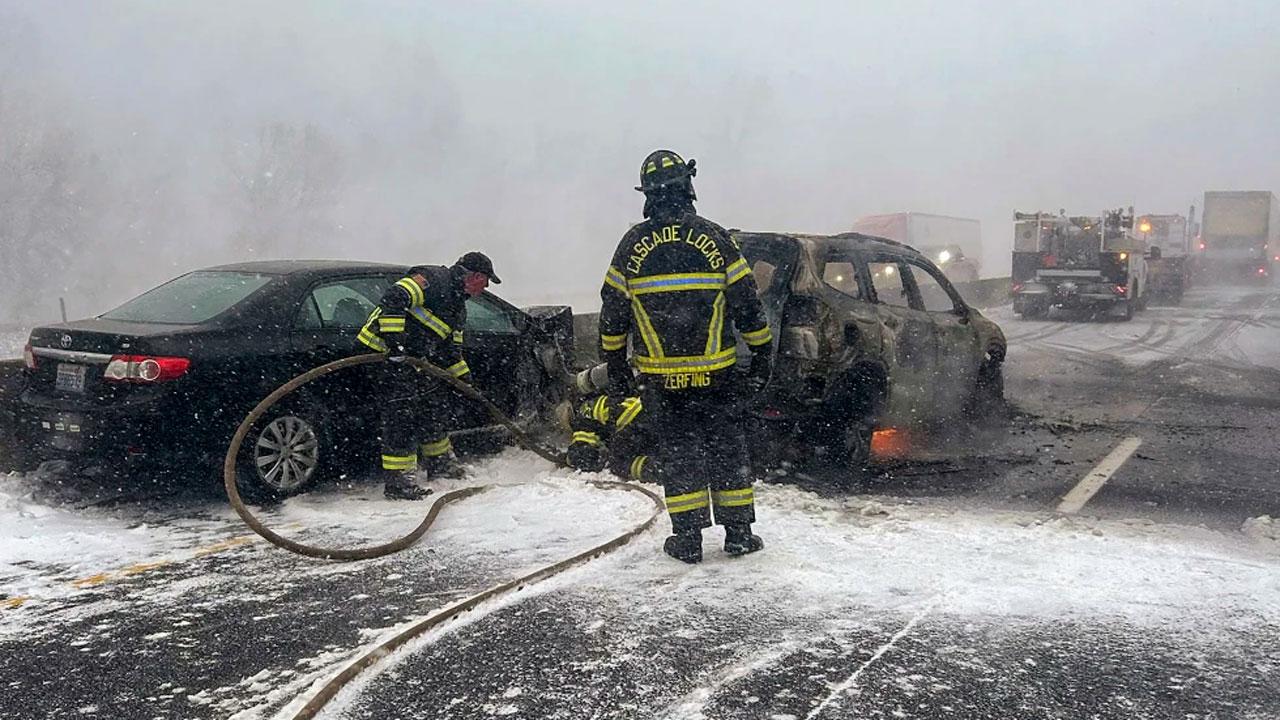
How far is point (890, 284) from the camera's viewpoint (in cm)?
715

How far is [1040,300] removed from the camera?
2062 cm

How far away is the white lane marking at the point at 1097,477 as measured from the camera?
18.2 feet

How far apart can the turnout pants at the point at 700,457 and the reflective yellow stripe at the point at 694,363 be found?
0.10m

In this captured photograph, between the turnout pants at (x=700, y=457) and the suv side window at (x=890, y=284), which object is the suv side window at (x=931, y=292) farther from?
the turnout pants at (x=700, y=457)

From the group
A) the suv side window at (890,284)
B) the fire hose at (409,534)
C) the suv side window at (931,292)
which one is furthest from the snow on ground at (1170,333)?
the fire hose at (409,534)

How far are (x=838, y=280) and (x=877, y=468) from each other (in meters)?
1.34

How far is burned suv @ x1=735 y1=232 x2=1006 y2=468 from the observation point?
613 centimetres

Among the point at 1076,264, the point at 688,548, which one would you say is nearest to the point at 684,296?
the point at 688,548

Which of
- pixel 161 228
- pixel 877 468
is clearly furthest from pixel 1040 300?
pixel 161 228

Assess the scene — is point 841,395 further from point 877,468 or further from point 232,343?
point 232,343

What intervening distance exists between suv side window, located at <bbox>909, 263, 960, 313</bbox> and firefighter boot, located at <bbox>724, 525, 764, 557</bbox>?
377 cm

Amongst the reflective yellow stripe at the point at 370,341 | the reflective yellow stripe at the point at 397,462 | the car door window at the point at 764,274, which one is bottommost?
the reflective yellow stripe at the point at 397,462

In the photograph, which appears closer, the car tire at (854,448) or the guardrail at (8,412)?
the guardrail at (8,412)

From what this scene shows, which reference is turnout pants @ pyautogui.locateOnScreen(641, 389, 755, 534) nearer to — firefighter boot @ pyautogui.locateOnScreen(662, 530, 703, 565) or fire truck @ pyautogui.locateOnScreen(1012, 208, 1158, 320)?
firefighter boot @ pyautogui.locateOnScreen(662, 530, 703, 565)
